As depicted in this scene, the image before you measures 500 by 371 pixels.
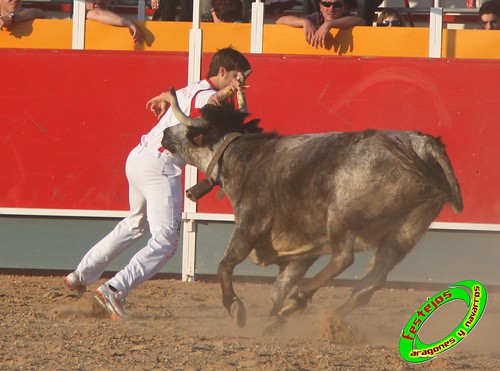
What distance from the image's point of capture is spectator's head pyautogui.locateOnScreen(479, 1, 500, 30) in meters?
8.58

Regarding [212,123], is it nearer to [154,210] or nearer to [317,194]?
[154,210]

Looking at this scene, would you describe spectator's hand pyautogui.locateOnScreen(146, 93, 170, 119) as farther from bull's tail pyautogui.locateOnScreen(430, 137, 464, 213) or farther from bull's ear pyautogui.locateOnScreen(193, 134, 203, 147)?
bull's tail pyautogui.locateOnScreen(430, 137, 464, 213)

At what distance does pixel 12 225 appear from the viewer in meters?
8.71

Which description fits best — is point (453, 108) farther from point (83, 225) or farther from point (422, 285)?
point (83, 225)

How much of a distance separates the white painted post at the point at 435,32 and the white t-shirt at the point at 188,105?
2.39 m

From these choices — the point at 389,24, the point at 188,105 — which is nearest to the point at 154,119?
the point at 389,24

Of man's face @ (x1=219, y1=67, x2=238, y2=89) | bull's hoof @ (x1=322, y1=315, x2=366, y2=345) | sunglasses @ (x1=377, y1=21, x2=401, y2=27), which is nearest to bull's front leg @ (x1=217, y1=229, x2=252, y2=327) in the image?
bull's hoof @ (x1=322, y1=315, x2=366, y2=345)

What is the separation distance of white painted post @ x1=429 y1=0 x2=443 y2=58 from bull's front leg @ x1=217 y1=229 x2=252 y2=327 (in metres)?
2.83

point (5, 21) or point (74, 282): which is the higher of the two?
point (5, 21)

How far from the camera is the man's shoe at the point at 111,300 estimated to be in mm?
6516

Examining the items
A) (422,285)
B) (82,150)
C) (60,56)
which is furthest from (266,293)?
(60,56)

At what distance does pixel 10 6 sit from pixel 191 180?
1.82 meters

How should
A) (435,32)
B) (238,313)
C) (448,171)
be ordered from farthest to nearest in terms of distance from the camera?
(435,32)
(238,313)
(448,171)

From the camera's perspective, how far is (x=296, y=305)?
235 inches
